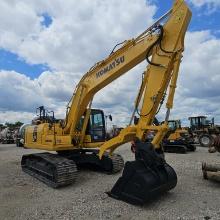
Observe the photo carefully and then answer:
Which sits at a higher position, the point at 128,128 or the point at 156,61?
the point at 156,61

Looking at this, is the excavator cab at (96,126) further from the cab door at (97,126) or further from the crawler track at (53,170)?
the crawler track at (53,170)

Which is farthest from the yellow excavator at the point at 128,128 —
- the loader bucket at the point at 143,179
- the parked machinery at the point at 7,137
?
the parked machinery at the point at 7,137

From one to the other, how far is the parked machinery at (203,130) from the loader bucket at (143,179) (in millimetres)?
15906

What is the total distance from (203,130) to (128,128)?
1814 centimetres

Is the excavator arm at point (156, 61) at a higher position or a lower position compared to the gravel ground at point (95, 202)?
higher

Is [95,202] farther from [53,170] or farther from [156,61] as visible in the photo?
[156,61]

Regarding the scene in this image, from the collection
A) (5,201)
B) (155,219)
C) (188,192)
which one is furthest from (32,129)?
Result: (155,219)

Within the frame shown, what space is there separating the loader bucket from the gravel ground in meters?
0.21

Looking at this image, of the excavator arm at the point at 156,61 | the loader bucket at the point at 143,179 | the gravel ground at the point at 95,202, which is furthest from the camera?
the excavator arm at the point at 156,61

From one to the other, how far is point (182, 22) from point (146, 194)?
4120 mm

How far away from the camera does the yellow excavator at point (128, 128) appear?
750 cm

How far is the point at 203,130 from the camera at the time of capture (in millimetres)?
25047

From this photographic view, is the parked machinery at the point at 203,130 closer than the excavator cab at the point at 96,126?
No

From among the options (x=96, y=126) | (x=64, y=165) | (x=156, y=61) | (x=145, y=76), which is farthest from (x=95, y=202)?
(x=96, y=126)
